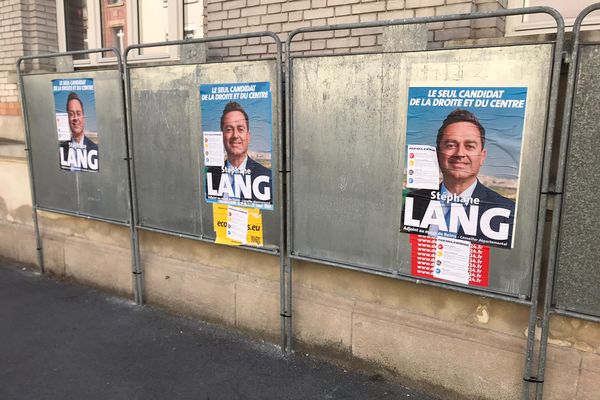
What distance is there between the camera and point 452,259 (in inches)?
128

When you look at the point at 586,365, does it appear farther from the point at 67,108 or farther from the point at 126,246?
the point at 67,108

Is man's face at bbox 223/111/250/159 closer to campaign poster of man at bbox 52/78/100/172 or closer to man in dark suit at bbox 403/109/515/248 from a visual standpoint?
man in dark suit at bbox 403/109/515/248

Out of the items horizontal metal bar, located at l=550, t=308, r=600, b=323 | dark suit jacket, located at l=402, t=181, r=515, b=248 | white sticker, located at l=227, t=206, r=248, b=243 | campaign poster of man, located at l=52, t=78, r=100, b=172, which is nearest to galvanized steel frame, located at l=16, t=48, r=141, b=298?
campaign poster of man, located at l=52, t=78, r=100, b=172

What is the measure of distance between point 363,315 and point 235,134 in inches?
69.7

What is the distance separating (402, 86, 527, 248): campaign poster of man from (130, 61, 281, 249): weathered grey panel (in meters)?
1.19

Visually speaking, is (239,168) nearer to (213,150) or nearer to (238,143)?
(238,143)

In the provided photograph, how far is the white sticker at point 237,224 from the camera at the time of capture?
422 centimetres

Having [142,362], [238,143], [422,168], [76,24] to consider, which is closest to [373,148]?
[422,168]

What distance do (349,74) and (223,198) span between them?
155cm

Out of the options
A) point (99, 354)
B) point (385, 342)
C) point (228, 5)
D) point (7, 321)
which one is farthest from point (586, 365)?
point (7, 321)

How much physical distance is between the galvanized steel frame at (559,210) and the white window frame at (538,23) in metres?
0.50

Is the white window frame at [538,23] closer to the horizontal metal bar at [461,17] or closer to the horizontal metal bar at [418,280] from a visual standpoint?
the horizontal metal bar at [461,17]

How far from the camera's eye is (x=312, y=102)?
12.1 ft

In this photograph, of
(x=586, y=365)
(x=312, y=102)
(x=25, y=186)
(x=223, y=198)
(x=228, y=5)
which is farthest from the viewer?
(x=25, y=186)
